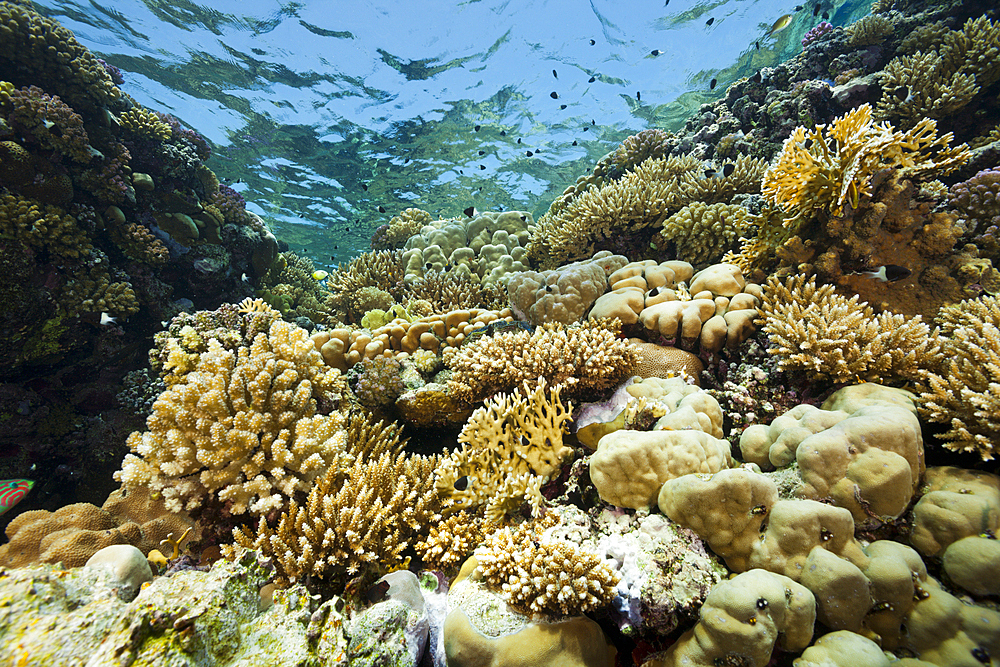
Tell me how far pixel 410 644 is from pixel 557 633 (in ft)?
2.69

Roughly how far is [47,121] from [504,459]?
10440 mm

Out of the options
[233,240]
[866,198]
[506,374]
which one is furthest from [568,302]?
[233,240]

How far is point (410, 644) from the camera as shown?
1.90m

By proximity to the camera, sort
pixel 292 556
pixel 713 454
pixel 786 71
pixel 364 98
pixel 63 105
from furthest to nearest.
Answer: pixel 364 98 < pixel 786 71 < pixel 63 105 < pixel 713 454 < pixel 292 556

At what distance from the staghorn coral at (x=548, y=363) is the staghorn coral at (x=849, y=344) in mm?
1413

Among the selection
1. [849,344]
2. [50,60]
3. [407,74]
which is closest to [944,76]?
[849,344]

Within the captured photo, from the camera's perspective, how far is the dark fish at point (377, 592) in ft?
6.95

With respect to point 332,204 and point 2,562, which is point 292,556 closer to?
point 2,562

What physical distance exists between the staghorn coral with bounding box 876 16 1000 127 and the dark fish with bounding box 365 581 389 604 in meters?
9.72

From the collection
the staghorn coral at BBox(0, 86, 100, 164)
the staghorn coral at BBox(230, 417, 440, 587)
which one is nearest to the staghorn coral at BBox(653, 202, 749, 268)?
the staghorn coral at BBox(230, 417, 440, 587)

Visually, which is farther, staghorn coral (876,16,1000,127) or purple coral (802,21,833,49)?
purple coral (802,21,833,49)

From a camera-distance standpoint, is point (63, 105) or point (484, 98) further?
point (484, 98)

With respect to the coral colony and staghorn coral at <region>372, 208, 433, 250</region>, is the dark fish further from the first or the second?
staghorn coral at <region>372, 208, 433, 250</region>

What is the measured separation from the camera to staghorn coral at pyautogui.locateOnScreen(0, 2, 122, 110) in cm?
662
